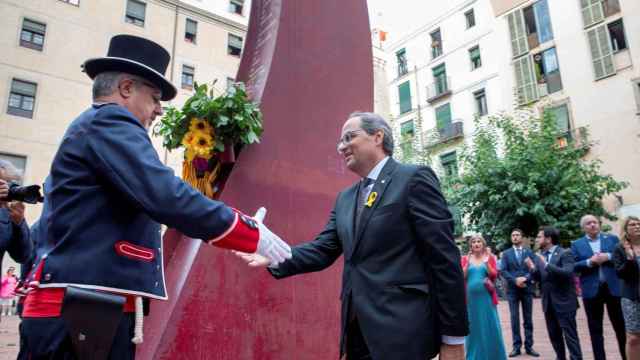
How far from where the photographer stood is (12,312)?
1633cm

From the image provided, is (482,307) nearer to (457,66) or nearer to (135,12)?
(135,12)

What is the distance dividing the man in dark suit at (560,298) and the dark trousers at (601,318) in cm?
20

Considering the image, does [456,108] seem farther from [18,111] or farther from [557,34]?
[18,111]

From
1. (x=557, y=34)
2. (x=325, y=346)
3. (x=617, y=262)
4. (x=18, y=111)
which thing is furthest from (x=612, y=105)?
(x=18, y=111)

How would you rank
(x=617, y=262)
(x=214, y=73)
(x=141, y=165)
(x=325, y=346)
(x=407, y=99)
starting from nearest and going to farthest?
(x=141, y=165) → (x=325, y=346) → (x=617, y=262) → (x=214, y=73) → (x=407, y=99)

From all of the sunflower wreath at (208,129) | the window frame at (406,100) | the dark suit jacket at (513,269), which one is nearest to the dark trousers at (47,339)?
the sunflower wreath at (208,129)

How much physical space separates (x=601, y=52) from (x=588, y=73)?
0.94 metres

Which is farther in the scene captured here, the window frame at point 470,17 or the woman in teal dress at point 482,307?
the window frame at point 470,17

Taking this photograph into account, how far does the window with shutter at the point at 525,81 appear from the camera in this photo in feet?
72.3

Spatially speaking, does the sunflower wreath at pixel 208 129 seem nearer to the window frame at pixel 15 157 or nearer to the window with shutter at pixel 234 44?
the window frame at pixel 15 157

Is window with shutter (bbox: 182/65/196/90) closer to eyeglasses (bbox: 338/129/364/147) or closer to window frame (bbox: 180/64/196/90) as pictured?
window frame (bbox: 180/64/196/90)

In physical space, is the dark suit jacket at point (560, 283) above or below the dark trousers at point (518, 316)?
above

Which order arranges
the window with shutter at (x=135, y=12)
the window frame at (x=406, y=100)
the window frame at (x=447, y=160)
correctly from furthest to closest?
1. the window frame at (x=406, y=100)
2. the window frame at (x=447, y=160)
3. the window with shutter at (x=135, y=12)

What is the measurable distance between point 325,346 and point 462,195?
45.8 feet
